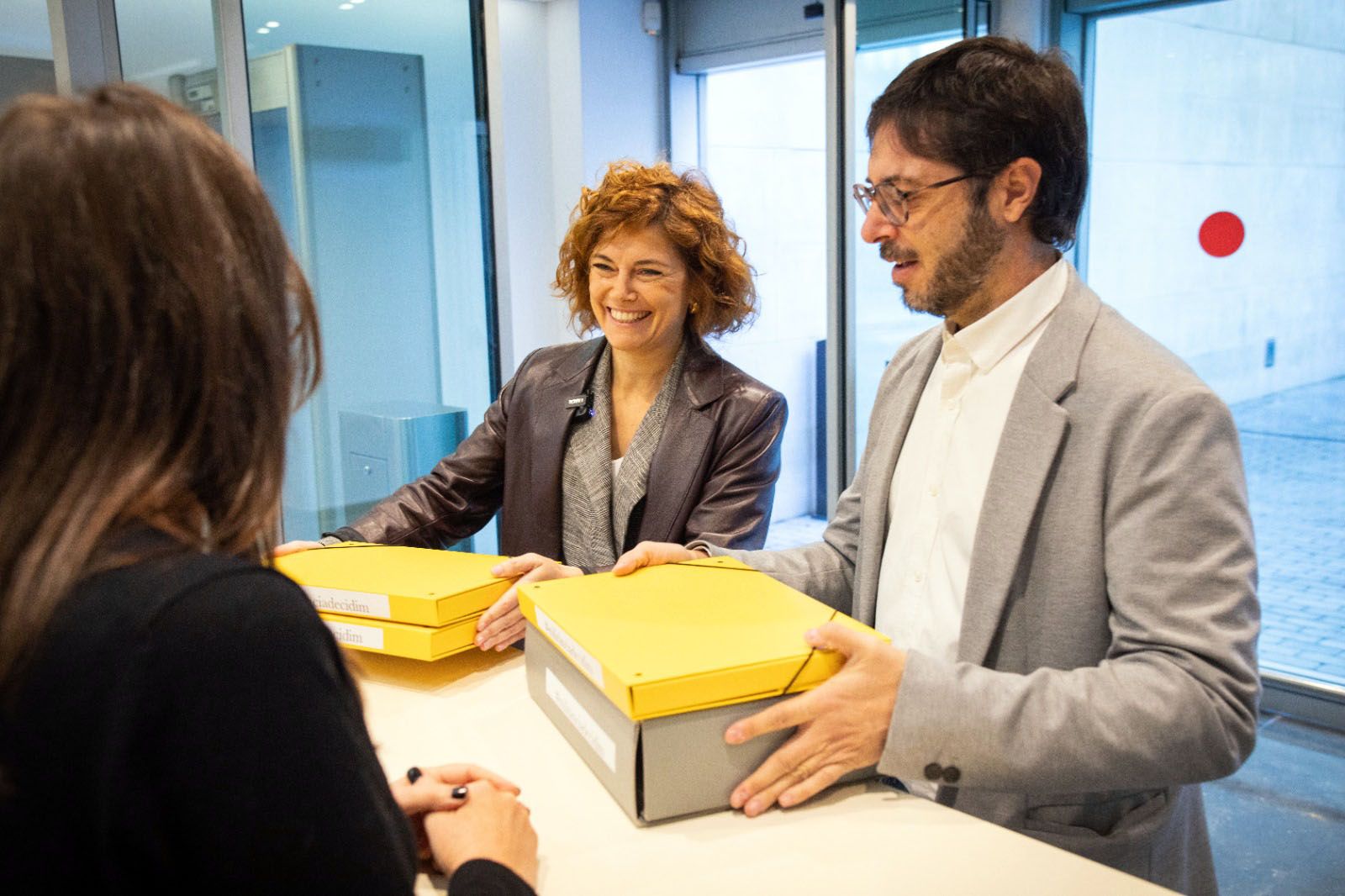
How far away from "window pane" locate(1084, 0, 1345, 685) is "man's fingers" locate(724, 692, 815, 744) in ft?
10.7

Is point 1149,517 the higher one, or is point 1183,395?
point 1183,395

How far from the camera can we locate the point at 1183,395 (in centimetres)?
123

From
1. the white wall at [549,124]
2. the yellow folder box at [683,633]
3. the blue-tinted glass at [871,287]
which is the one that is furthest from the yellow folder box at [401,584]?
the white wall at [549,124]

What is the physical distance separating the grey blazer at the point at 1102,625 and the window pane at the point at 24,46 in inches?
88.5

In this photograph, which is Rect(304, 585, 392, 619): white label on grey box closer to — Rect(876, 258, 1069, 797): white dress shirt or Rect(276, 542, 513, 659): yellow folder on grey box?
Rect(276, 542, 513, 659): yellow folder on grey box

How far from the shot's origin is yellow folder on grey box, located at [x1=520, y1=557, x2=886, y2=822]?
1077 millimetres

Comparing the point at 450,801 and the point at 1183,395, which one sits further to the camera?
the point at 1183,395

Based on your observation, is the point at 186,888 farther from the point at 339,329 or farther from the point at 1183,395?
the point at 339,329

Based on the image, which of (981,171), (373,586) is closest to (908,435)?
(981,171)

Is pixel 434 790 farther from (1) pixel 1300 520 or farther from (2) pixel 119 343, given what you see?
(1) pixel 1300 520

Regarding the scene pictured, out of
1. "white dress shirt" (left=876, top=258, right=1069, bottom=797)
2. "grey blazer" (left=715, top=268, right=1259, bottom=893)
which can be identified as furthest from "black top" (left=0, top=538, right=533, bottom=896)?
"white dress shirt" (left=876, top=258, right=1069, bottom=797)

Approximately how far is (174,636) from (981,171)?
4.10ft

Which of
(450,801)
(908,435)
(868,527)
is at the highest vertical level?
(908,435)

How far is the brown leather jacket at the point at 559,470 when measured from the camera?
2.14 m
